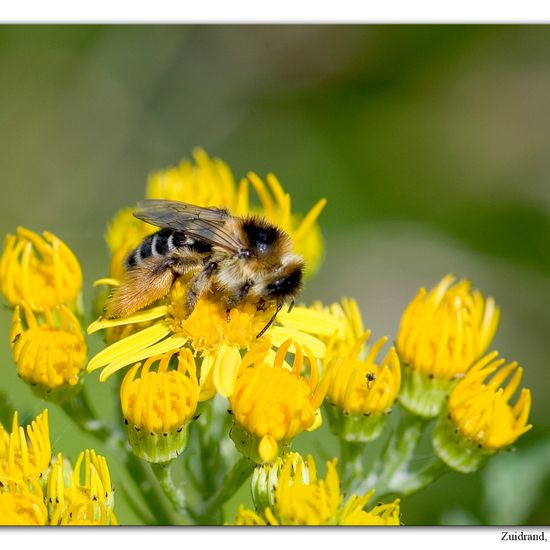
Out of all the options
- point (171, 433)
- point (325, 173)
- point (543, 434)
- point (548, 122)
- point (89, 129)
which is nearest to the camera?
point (171, 433)

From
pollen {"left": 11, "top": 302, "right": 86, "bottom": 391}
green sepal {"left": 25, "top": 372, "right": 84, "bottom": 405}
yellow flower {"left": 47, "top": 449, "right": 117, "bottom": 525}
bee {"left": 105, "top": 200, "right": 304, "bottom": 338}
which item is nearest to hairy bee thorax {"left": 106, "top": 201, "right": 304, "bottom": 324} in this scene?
bee {"left": 105, "top": 200, "right": 304, "bottom": 338}

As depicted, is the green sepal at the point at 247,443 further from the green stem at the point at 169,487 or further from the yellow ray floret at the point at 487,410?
the yellow ray floret at the point at 487,410

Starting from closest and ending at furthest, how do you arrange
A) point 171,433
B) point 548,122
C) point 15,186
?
point 171,433 → point 548,122 → point 15,186

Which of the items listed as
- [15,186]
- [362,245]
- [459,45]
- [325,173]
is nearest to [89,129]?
[15,186]

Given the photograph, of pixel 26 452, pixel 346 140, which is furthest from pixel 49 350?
pixel 346 140
